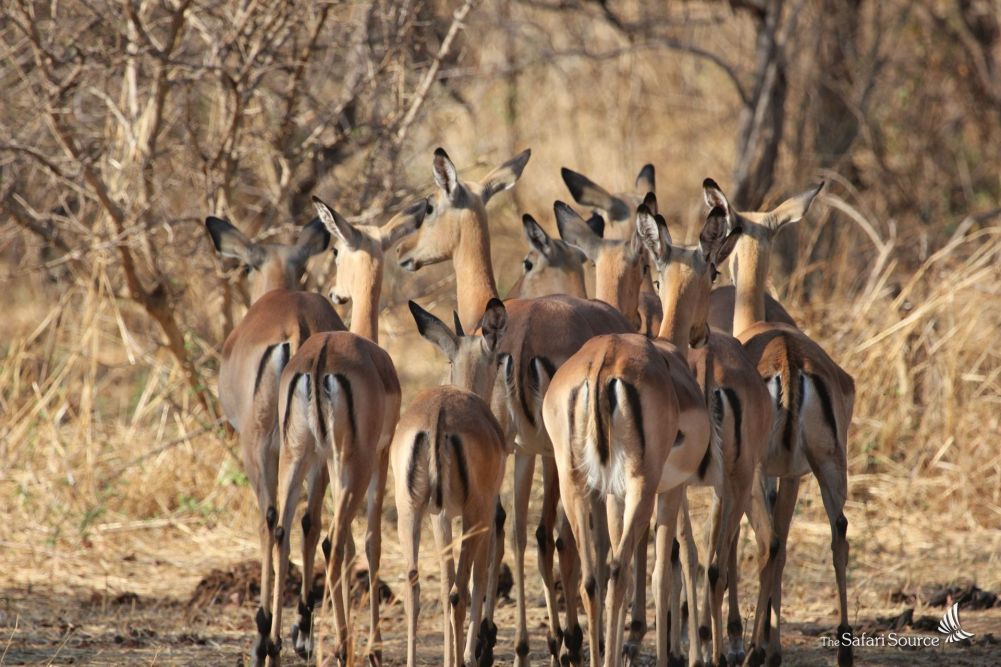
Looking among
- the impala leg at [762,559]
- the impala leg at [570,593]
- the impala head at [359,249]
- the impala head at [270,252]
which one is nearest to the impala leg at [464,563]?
the impala leg at [570,593]

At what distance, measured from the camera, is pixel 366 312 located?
22.7 ft

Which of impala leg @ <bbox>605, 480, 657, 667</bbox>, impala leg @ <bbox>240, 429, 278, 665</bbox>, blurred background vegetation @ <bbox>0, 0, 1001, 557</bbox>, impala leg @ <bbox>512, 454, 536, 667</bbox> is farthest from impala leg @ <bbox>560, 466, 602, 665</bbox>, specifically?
blurred background vegetation @ <bbox>0, 0, 1001, 557</bbox>


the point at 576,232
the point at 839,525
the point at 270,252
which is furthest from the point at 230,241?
the point at 839,525

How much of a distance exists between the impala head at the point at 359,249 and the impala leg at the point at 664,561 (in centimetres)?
201

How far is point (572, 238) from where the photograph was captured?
23.4ft

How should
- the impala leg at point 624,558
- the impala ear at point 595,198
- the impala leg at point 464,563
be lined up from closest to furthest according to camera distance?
the impala leg at point 624,558 → the impala leg at point 464,563 → the impala ear at point 595,198

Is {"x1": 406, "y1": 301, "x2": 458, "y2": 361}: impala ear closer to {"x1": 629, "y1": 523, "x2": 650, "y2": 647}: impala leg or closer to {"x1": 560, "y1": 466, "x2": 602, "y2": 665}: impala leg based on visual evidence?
{"x1": 560, "y1": 466, "x2": 602, "y2": 665}: impala leg

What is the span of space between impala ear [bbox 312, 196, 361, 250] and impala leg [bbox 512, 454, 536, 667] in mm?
1327

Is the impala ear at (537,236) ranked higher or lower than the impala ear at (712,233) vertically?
higher

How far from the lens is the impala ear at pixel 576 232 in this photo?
707cm

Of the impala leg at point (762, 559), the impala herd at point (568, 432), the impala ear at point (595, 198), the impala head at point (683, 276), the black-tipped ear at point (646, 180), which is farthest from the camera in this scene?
the black-tipped ear at point (646, 180)

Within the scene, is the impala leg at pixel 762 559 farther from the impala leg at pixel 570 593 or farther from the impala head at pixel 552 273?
the impala head at pixel 552 273

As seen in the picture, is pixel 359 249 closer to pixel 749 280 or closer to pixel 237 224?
pixel 749 280

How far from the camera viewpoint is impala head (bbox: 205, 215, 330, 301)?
7418 mm
